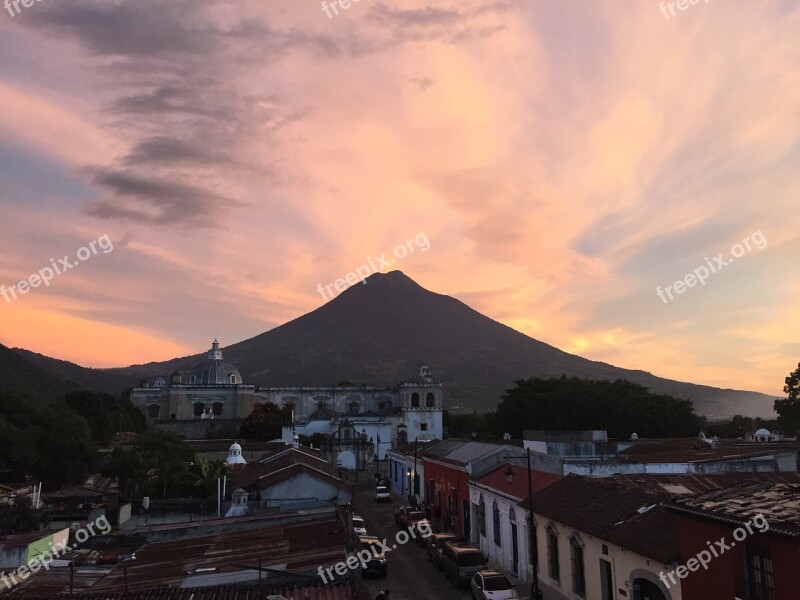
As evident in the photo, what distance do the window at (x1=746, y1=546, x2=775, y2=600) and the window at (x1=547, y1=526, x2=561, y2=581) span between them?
821 cm

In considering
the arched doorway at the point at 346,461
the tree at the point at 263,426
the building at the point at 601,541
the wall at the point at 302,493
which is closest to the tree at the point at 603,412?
the arched doorway at the point at 346,461

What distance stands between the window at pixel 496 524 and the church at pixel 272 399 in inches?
2603

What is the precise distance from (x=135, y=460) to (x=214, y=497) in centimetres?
563

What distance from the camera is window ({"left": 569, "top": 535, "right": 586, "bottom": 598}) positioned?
658 inches

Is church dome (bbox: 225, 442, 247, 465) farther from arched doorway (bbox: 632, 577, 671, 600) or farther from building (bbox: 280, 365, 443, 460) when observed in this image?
building (bbox: 280, 365, 443, 460)

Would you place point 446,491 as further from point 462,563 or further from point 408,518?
point 462,563

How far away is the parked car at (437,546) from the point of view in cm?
2289

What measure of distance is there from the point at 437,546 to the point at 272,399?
8881 cm

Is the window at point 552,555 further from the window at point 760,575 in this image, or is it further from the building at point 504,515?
the window at point 760,575

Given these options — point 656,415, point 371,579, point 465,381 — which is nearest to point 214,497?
point 371,579

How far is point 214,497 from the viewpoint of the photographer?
2777 cm

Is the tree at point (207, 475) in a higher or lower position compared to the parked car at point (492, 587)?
higher

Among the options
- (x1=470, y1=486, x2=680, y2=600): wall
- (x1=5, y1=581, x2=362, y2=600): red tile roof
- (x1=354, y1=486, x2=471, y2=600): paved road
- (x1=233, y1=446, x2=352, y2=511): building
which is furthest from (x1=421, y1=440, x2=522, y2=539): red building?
(x1=5, y1=581, x2=362, y2=600): red tile roof

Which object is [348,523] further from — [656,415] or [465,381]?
[465,381]
